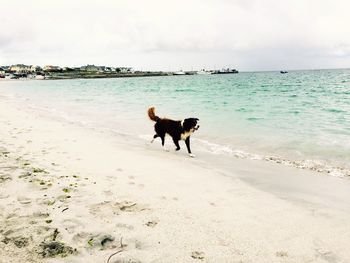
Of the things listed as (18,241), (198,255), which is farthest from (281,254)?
(18,241)

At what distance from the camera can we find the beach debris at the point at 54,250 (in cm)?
304

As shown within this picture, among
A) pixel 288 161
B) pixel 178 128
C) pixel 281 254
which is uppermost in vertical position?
pixel 178 128

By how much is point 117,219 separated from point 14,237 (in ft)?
3.65

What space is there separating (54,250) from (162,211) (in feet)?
4.83

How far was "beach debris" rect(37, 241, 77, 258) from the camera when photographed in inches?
120

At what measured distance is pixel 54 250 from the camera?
310cm

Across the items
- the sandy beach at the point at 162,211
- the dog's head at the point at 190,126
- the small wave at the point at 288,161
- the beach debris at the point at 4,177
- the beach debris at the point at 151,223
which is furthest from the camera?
the dog's head at the point at 190,126

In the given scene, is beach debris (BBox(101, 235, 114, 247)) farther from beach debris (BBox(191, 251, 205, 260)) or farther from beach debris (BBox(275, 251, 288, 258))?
beach debris (BBox(275, 251, 288, 258))

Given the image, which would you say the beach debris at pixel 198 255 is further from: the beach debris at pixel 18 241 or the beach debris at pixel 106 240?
the beach debris at pixel 18 241

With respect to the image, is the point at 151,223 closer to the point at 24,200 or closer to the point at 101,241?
the point at 101,241

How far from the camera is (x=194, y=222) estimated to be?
3881mm

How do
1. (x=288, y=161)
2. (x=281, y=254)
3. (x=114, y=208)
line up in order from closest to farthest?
(x=281, y=254) → (x=114, y=208) → (x=288, y=161)

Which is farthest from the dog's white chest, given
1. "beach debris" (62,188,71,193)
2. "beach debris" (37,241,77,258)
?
"beach debris" (37,241,77,258)

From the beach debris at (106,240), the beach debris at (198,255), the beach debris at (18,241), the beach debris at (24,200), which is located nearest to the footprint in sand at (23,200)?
the beach debris at (24,200)
